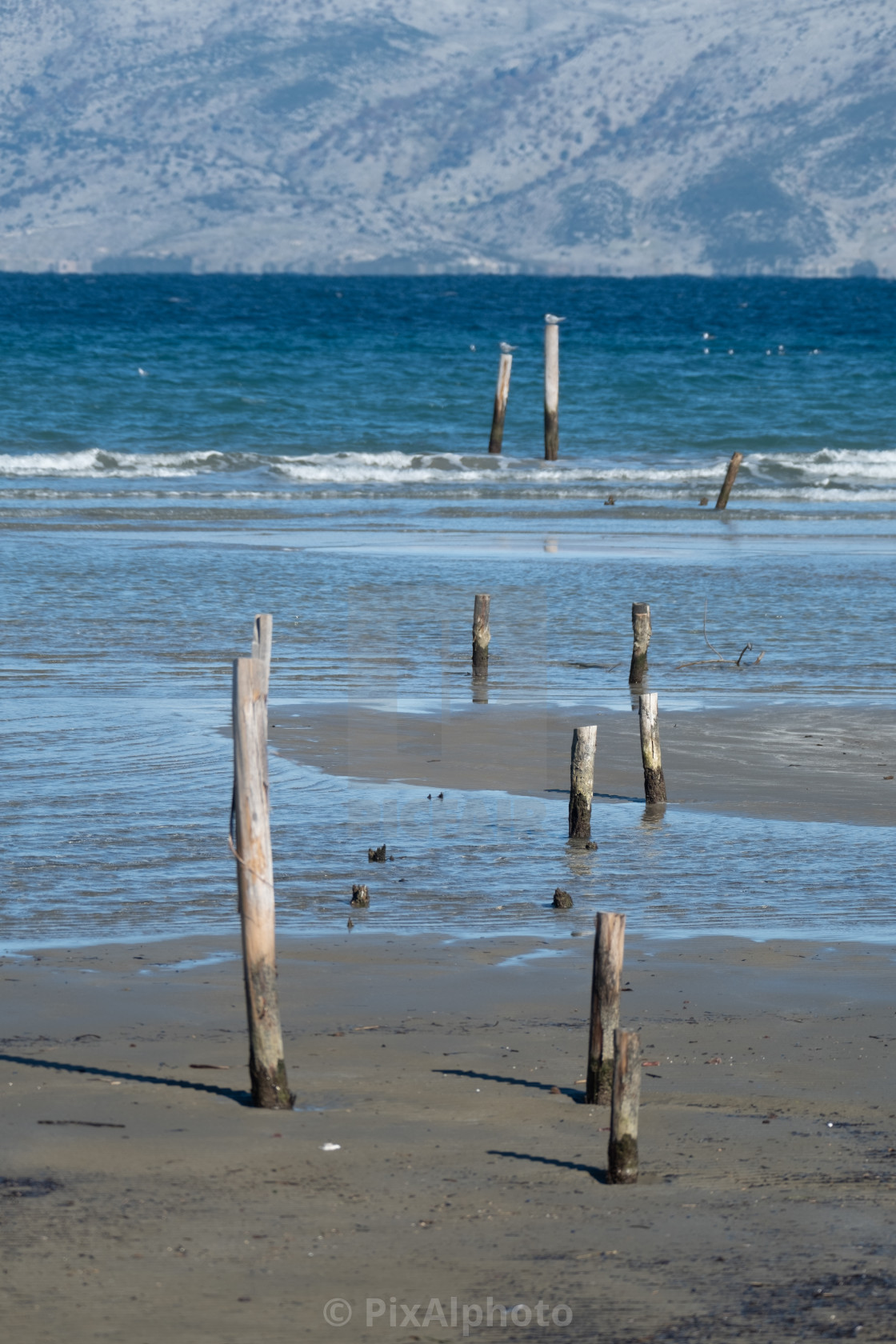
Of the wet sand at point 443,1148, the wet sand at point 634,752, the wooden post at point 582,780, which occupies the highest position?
the wooden post at point 582,780

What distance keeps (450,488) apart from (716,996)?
82.8 ft

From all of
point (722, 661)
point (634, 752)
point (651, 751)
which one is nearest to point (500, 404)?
point (722, 661)

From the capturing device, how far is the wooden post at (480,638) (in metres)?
14.7

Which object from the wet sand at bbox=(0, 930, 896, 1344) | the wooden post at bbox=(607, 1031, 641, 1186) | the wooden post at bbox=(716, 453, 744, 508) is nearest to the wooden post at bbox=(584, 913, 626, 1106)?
the wet sand at bbox=(0, 930, 896, 1344)

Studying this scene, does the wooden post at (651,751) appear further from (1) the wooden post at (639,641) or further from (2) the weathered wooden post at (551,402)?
(2) the weathered wooden post at (551,402)

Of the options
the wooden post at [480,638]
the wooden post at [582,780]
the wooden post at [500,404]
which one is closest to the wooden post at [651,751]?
the wooden post at [582,780]

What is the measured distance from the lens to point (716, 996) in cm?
750

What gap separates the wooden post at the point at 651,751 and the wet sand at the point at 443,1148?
2523 millimetres

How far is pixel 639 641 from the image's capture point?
1452cm

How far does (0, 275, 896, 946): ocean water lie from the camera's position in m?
9.30

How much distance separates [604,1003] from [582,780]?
12.3ft

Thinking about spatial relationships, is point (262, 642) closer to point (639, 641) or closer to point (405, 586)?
point (639, 641)

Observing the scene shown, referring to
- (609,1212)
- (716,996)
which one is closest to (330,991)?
(716,996)

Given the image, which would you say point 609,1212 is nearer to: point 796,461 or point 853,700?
point 853,700
